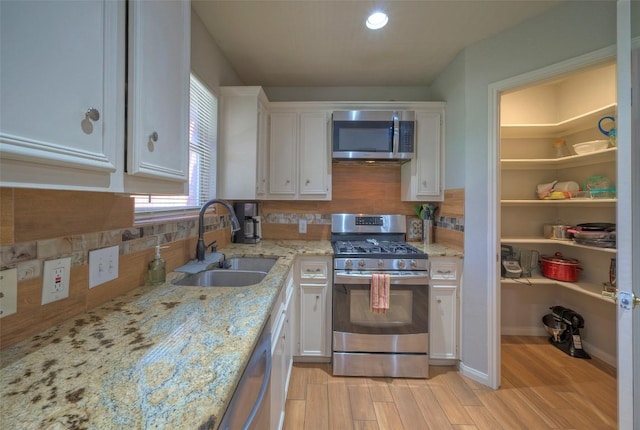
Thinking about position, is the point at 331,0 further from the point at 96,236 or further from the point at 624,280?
the point at 624,280

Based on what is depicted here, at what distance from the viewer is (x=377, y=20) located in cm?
169

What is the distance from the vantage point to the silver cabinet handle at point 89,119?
1.86ft

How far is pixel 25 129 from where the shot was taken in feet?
1.49

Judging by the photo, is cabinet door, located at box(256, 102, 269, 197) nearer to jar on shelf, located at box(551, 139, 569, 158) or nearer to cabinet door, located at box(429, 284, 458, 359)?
cabinet door, located at box(429, 284, 458, 359)

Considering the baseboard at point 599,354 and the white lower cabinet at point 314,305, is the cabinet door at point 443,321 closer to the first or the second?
the white lower cabinet at point 314,305

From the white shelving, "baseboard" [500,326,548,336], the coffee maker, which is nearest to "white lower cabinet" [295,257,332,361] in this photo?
the coffee maker

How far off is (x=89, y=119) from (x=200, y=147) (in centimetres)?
134

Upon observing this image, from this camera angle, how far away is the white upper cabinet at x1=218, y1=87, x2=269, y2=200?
81.2 inches

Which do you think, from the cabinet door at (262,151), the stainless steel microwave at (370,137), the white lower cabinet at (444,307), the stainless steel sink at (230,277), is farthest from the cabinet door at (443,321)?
the cabinet door at (262,151)

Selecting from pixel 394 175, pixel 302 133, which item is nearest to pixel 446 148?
pixel 394 175

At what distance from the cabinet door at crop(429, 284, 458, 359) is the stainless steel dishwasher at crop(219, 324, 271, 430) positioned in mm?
1529

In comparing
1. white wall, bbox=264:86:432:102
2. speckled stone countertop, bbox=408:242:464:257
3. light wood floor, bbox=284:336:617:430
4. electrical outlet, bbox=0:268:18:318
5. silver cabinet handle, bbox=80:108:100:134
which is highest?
white wall, bbox=264:86:432:102

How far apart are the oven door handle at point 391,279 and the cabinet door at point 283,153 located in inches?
37.6

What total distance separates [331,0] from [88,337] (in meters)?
2.00
